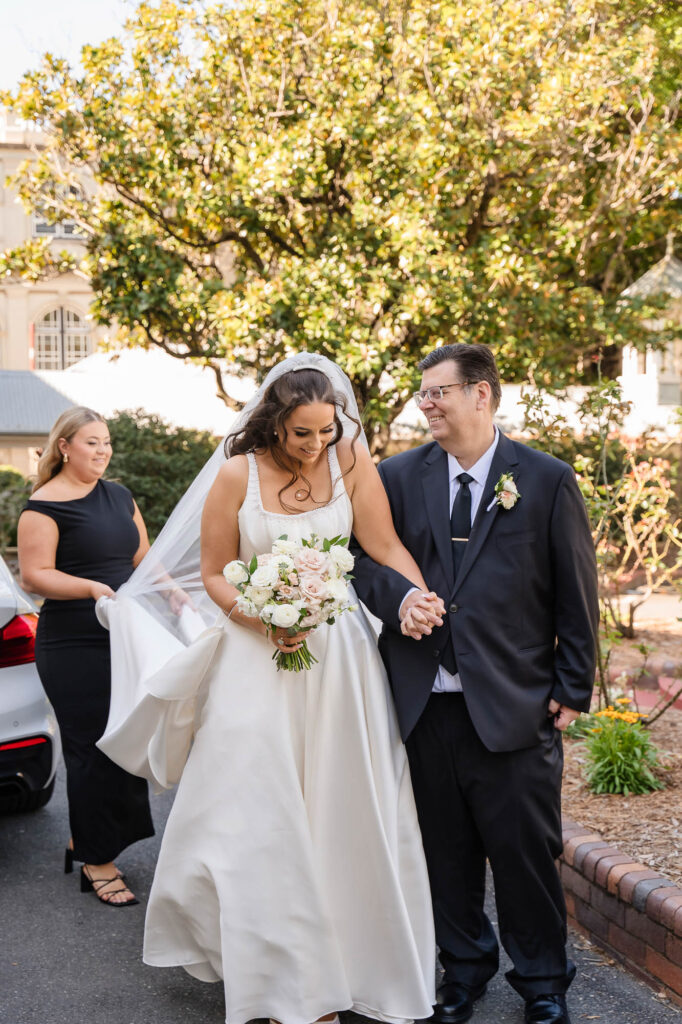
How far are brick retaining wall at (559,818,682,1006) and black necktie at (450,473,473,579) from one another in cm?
143

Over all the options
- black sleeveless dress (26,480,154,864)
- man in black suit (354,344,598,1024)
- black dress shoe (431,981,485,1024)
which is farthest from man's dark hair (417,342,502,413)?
A: black dress shoe (431,981,485,1024)

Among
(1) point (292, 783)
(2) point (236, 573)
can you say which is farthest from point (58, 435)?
(1) point (292, 783)

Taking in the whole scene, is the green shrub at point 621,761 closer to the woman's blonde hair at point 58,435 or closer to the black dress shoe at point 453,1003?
the black dress shoe at point 453,1003

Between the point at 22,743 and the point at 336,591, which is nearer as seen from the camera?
the point at 336,591

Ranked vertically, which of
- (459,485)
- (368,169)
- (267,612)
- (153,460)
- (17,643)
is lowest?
(17,643)

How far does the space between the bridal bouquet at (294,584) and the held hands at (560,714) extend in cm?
79

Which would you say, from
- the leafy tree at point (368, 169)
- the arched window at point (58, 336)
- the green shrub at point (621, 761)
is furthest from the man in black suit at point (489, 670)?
the arched window at point (58, 336)

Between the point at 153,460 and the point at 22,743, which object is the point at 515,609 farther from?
the point at 153,460

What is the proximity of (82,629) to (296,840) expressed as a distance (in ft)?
5.79

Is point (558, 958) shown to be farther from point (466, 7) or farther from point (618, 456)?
point (618, 456)

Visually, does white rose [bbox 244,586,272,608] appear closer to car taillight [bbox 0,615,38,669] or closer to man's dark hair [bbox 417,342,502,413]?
man's dark hair [bbox 417,342,502,413]

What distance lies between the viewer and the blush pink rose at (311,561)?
3234 millimetres

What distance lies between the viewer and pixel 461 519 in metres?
3.54

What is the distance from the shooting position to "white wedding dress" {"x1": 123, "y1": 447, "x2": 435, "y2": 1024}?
3.30 m
